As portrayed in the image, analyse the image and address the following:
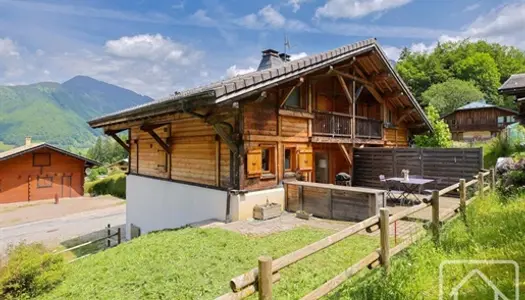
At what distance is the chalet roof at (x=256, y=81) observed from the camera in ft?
22.4

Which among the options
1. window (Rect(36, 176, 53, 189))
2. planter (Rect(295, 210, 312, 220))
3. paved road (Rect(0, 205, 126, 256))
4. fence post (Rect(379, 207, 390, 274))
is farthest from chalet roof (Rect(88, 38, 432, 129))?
window (Rect(36, 176, 53, 189))

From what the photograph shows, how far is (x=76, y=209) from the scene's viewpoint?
924 inches

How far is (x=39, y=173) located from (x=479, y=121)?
4917 centimetres

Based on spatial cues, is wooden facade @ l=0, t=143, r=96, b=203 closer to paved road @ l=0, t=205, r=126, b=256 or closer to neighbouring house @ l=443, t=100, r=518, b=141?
paved road @ l=0, t=205, r=126, b=256

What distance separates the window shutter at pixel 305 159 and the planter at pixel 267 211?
202 centimetres

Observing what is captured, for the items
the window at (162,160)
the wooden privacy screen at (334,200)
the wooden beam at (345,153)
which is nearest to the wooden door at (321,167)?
the wooden beam at (345,153)

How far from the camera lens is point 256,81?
7457 millimetres

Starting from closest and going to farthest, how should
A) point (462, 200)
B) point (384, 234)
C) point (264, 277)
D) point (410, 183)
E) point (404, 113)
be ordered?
1. point (264, 277)
2. point (384, 234)
3. point (462, 200)
4. point (410, 183)
5. point (404, 113)

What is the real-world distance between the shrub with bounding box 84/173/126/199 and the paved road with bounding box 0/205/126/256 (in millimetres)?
7895

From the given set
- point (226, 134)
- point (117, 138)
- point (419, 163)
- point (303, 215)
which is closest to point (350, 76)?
point (419, 163)

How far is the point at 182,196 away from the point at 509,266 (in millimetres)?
8862

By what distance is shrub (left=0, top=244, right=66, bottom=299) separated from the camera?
548 centimetres

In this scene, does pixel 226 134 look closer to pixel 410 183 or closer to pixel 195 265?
pixel 195 265

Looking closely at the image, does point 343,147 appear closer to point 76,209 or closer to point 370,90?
point 370,90
